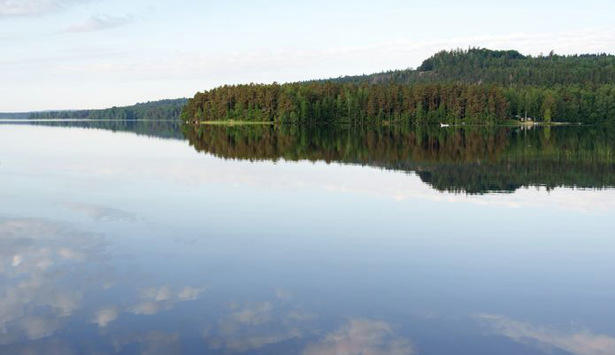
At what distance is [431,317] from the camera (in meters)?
19.2

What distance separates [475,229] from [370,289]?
519 inches

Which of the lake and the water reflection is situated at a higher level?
the lake

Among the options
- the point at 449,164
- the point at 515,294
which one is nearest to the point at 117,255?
the point at 515,294

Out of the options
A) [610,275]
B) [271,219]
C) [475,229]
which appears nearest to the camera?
[610,275]

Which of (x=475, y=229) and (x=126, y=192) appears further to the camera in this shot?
(x=126, y=192)

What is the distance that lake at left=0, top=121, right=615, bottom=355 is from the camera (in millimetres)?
17797

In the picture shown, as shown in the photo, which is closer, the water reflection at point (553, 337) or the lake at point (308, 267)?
the water reflection at point (553, 337)

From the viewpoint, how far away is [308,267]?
2508 cm

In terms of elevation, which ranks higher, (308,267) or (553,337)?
(308,267)

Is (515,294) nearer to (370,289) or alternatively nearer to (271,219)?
(370,289)

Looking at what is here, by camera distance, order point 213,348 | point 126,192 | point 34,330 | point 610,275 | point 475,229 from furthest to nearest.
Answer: point 126,192 → point 475,229 → point 610,275 → point 34,330 → point 213,348

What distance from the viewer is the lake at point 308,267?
17.8 meters

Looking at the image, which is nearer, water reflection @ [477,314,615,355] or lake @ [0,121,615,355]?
water reflection @ [477,314,615,355]

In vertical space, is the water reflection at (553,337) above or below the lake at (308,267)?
below
